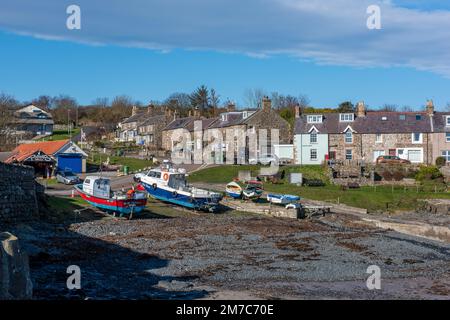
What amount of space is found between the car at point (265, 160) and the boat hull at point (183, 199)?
78.9ft

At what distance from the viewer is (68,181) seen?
174 feet

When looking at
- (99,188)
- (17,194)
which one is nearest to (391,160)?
(99,188)

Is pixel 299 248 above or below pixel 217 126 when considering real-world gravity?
below

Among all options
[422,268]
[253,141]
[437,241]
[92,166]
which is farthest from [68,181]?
[422,268]

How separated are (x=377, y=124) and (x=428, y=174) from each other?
36.3ft

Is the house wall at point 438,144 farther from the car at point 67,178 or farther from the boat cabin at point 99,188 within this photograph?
the boat cabin at point 99,188

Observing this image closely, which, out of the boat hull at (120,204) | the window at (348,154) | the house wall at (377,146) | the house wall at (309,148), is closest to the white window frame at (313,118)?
the house wall at (309,148)

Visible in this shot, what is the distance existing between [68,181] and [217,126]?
28.5 metres

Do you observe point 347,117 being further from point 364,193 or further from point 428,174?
point 364,193

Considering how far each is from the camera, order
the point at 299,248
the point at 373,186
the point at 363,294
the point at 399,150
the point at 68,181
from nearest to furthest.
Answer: the point at 363,294
the point at 299,248
the point at 68,181
the point at 373,186
the point at 399,150

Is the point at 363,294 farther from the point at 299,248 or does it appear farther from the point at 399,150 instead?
the point at 399,150

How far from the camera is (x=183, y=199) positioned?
4338 centimetres

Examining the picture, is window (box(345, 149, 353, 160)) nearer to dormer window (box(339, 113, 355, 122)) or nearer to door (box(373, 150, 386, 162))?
door (box(373, 150, 386, 162))

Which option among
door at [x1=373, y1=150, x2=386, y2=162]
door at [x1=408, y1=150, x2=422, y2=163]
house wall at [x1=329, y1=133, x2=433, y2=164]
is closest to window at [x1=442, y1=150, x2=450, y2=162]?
house wall at [x1=329, y1=133, x2=433, y2=164]
